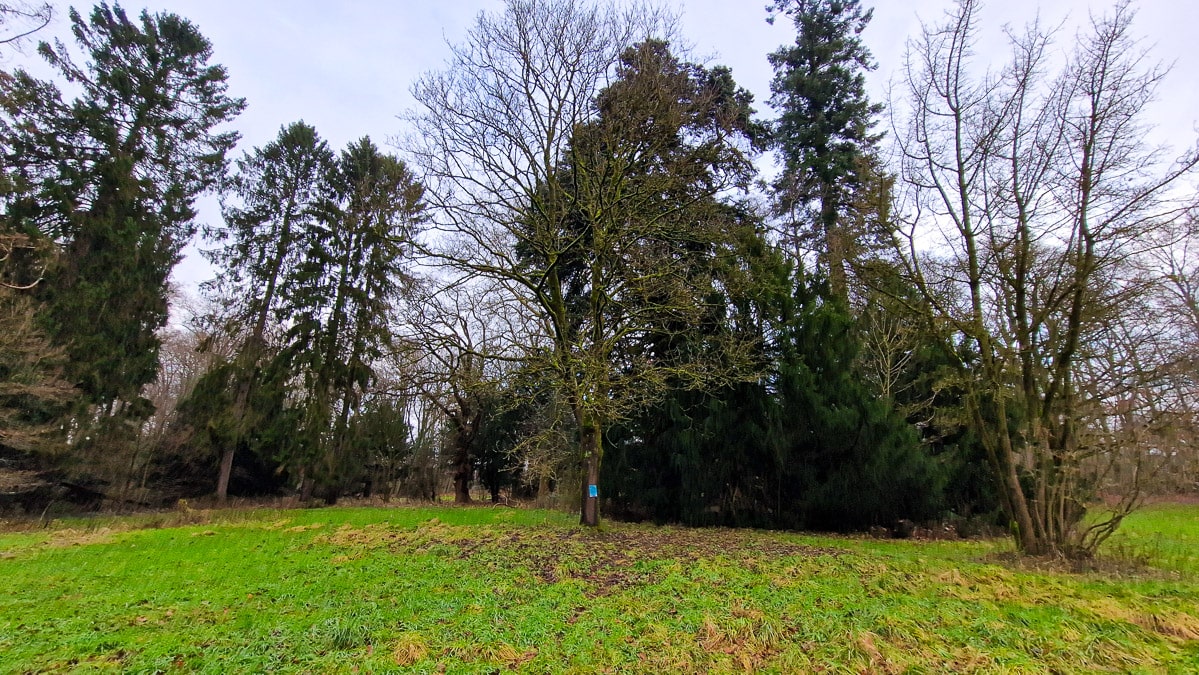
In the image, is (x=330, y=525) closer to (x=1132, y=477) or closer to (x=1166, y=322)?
(x=1132, y=477)

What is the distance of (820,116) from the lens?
17.5m

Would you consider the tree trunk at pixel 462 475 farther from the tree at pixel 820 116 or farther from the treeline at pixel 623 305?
the tree at pixel 820 116

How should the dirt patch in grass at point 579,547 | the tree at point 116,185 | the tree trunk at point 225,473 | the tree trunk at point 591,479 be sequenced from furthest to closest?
1. the tree trunk at point 225,473
2. the tree at point 116,185
3. the tree trunk at point 591,479
4. the dirt patch in grass at point 579,547

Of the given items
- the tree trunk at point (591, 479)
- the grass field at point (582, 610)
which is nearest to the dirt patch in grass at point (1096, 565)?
the grass field at point (582, 610)

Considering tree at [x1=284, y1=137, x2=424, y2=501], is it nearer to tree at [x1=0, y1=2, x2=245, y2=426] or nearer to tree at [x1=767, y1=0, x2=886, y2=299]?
tree at [x1=0, y1=2, x2=245, y2=426]

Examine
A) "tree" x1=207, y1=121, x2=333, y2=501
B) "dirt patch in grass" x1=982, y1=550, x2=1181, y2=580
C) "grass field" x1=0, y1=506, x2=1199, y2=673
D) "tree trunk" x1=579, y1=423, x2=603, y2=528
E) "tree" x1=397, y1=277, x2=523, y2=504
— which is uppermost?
"tree" x1=207, y1=121, x2=333, y2=501

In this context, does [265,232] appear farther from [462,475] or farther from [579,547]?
[579,547]

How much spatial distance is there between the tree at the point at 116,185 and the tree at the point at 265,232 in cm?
163

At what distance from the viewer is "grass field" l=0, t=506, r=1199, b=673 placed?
3479 millimetres

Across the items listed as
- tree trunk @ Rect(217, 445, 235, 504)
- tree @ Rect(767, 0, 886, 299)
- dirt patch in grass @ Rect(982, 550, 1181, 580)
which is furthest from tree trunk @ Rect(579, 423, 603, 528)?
tree trunk @ Rect(217, 445, 235, 504)

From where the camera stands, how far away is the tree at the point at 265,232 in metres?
19.6

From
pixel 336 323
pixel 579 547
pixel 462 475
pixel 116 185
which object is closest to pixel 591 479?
pixel 579 547

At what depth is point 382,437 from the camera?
20797 millimetres

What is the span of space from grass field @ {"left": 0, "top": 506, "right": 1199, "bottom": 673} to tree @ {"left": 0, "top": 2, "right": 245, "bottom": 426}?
9.94 metres
